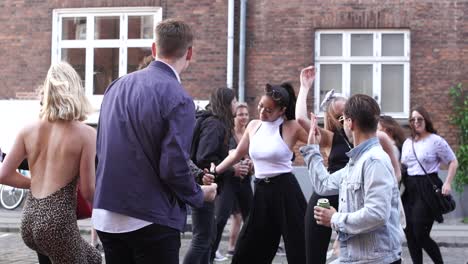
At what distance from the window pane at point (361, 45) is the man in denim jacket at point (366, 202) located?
12.1 m

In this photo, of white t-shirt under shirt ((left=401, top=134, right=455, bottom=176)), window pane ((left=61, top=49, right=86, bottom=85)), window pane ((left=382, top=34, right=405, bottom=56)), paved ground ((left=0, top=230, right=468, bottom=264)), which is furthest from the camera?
window pane ((left=61, top=49, right=86, bottom=85))

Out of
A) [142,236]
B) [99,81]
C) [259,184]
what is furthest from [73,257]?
[99,81]

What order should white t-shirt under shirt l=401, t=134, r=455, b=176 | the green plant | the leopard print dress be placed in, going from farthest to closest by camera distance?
the green plant < white t-shirt under shirt l=401, t=134, r=455, b=176 < the leopard print dress

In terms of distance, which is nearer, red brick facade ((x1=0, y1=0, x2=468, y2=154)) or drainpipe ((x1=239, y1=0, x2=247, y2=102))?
red brick facade ((x1=0, y1=0, x2=468, y2=154))

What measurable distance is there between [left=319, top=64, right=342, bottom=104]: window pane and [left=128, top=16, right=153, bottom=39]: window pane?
3.83 m

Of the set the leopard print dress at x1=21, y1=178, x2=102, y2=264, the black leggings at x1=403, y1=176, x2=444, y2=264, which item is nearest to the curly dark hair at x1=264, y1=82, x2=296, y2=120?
the leopard print dress at x1=21, y1=178, x2=102, y2=264

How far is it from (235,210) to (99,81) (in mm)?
8549

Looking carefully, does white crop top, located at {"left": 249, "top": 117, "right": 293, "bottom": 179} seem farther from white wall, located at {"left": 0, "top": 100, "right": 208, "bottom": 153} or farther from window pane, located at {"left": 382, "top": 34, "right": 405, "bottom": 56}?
white wall, located at {"left": 0, "top": 100, "right": 208, "bottom": 153}

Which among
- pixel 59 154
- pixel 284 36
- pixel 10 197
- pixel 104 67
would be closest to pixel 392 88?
pixel 284 36

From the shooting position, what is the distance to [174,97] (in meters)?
3.92

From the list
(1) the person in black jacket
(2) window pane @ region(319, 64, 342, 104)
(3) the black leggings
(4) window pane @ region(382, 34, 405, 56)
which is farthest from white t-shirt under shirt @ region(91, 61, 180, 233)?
(4) window pane @ region(382, 34, 405, 56)

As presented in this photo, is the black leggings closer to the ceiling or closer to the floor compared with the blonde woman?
closer to the floor

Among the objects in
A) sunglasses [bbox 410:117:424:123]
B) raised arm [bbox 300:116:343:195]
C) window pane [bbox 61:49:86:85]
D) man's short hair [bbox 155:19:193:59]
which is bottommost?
raised arm [bbox 300:116:343:195]

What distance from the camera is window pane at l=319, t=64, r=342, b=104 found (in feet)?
54.5
